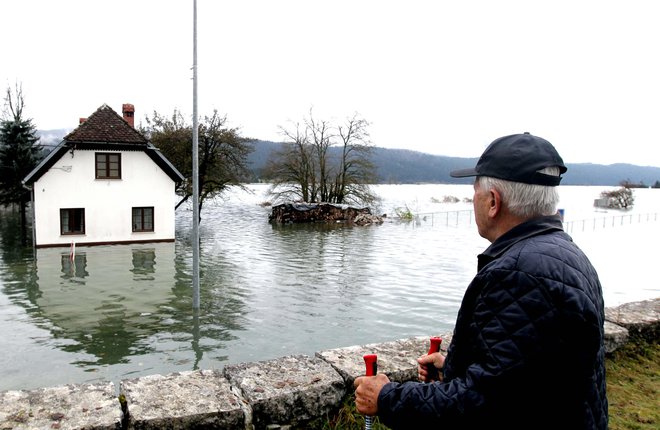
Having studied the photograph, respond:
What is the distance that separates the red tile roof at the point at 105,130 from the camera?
26.2 meters

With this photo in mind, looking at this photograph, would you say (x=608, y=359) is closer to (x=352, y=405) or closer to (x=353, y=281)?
(x=352, y=405)

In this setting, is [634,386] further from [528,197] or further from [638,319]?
[528,197]

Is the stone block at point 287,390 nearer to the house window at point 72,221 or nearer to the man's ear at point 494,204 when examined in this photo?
the man's ear at point 494,204

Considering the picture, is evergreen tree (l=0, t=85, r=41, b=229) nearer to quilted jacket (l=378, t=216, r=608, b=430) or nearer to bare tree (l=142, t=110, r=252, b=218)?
bare tree (l=142, t=110, r=252, b=218)

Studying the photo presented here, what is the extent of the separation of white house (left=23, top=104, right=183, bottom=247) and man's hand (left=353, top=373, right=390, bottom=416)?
27.5 m

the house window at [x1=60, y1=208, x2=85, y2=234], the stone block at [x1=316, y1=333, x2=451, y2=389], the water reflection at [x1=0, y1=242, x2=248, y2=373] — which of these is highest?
the stone block at [x1=316, y1=333, x2=451, y2=389]

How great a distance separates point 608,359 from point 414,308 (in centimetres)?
1031

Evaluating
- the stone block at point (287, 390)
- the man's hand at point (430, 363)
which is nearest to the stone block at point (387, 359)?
the stone block at point (287, 390)

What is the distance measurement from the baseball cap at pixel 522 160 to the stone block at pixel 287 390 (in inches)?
74.2

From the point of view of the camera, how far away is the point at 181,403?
2906 mm

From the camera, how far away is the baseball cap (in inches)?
75.4

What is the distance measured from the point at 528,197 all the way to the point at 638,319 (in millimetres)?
4447

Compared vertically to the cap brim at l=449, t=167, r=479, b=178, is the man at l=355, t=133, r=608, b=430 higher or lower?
lower

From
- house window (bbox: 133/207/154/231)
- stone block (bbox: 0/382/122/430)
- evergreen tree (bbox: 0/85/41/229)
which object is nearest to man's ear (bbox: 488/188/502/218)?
stone block (bbox: 0/382/122/430)
